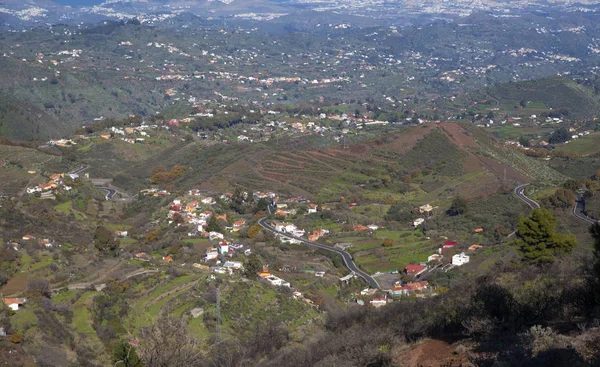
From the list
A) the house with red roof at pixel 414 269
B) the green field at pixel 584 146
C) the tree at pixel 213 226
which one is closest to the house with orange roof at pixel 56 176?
the tree at pixel 213 226

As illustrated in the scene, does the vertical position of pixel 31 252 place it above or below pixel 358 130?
above

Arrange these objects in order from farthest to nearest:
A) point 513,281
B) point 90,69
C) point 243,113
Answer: point 90,69 < point 243,113 < point 513,281

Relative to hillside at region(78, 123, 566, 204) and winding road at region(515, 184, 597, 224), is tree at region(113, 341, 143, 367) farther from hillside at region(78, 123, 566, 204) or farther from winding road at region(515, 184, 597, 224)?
hillside at region(78, 123, 566, 204)

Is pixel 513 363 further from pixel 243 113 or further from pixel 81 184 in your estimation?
pixel 243 113

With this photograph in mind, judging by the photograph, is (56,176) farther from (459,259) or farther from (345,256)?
(459,259)

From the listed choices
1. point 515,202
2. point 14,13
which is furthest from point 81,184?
point 14,13

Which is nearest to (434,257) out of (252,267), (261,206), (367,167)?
(252,267)

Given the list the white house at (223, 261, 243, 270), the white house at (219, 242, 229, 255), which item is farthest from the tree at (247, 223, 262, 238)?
the white house at (223, 261, 243, 270)
